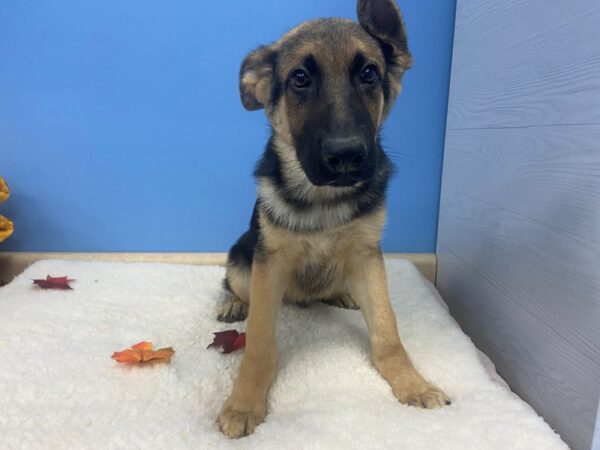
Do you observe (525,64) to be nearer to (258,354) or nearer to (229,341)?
(258,354)

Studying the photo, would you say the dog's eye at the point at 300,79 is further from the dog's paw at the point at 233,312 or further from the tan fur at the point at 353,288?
the dog's paw at the point at 233,312

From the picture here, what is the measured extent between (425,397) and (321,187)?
85 centimetres

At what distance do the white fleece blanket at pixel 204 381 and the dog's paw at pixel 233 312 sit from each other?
0.16ft

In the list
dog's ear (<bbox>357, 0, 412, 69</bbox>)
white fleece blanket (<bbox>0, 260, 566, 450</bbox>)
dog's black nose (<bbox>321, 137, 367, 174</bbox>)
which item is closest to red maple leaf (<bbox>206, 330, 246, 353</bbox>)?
white fleece blanket (<bbox>0, 260, 566, 450</bbox>)

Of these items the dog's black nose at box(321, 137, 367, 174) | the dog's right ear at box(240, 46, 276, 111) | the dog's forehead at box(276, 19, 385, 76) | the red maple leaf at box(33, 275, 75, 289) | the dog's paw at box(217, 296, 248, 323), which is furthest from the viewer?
the red maple leaf at box(33, 275, 75, 289)

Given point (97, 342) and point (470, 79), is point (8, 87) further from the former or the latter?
point (470, 79)

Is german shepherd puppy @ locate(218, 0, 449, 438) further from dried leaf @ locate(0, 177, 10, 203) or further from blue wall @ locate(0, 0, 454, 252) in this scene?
dried leaf @ locate(0, 177, 10, 203)

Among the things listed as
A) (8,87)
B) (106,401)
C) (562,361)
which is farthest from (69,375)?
(8,87)

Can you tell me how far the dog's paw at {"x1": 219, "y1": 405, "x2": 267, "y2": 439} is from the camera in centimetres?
134

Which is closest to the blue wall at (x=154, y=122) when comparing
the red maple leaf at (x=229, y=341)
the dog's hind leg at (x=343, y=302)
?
the dog's hind leg at (x=343, y=302)

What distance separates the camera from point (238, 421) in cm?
136

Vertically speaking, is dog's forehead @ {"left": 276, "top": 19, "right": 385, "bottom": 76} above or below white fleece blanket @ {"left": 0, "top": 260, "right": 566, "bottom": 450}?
above

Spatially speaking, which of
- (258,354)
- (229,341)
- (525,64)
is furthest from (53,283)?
(525,64)

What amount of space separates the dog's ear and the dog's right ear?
1.25ft
